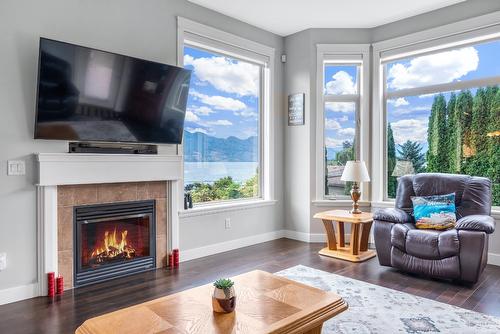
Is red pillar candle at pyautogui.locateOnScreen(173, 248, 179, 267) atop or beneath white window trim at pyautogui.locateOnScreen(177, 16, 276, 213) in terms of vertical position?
beneath

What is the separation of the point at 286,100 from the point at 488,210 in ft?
9.31

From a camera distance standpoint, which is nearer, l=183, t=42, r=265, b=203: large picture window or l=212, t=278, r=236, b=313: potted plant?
l=212, t=278, r=236, b=313: potted plant

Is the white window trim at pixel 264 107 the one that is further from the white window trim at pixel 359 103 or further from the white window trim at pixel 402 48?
the white window trim at pixel 402 48

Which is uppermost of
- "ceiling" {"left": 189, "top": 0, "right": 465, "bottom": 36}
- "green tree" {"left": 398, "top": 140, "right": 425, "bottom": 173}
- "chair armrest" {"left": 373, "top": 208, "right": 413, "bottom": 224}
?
"ceiling" {"left": 189, "top": 0, "right": 465, "bottom": 36}

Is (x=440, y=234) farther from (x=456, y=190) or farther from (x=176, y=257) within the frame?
(x=176, y=257)

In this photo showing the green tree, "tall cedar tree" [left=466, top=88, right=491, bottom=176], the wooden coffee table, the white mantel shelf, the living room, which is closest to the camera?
the wooden coffee table

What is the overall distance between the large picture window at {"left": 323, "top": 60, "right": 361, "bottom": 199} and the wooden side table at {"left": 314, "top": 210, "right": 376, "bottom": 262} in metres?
0.72

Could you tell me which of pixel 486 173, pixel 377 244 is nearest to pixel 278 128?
pixel 377 244

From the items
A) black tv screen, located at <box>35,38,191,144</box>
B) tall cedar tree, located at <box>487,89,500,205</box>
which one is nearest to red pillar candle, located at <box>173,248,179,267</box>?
black tv screen, located at <box>35,38,191,144</box>

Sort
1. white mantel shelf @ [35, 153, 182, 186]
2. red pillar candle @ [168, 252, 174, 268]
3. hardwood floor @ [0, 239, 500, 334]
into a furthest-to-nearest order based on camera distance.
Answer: red pillar candle @ [168, 252, 174, 268], white mantel shelf @ [35, 153, 182, 186], hardwood floor @ [0, 239, 500, 334]

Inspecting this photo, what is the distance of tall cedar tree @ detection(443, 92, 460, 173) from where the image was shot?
4387mm

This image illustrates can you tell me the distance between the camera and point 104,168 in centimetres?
334

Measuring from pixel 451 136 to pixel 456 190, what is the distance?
889 millimetres

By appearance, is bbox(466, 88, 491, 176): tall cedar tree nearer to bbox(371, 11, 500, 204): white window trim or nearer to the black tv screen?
bbox(371, 11, 500, 204): white window trim
